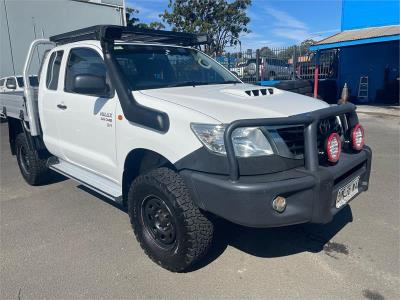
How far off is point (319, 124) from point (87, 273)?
7.55 ft

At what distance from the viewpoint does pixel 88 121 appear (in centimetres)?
374

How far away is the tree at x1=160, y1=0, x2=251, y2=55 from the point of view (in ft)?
83.1

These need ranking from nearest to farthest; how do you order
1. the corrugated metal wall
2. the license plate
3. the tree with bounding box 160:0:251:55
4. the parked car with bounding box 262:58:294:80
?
1. the license plate
2. the corrugated metal wall
3. the parked car with bounding box 262:58:294:80
4. the tree with bounding box 160:0:251:55

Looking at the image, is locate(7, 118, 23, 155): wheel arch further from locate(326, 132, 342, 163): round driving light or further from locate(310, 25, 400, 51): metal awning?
locate(310, 25, 400, 51): metal awning

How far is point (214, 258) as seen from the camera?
10.6ft

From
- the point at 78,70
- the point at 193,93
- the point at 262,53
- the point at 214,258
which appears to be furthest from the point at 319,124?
the point at 262,53

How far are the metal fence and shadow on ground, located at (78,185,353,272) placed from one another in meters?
13.2

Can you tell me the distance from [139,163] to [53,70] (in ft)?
6.69

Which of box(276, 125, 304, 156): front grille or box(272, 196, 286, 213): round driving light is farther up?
box(276, 125, 304, 156): front grille

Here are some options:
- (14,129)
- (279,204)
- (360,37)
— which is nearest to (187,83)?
(279,204)

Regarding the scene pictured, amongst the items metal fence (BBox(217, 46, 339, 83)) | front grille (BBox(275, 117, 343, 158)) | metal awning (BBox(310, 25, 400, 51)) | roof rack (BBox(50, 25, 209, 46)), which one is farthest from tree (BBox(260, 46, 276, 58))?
front grille (BBox(275, 117, 343, 158))

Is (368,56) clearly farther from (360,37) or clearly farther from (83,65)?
(83,65)

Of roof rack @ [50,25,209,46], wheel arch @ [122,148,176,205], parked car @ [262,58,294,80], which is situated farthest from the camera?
parked car @ [262,58,294,80]

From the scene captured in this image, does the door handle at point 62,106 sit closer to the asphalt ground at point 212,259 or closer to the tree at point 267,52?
the asphalt ground at point 212,259
